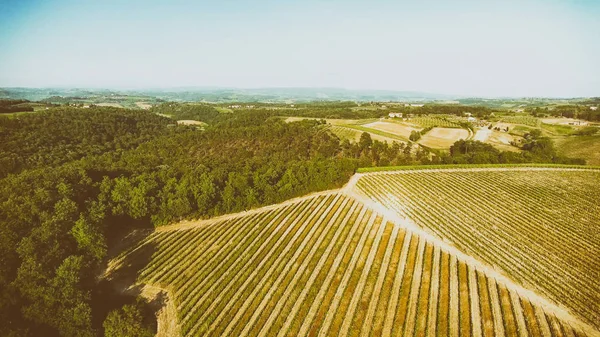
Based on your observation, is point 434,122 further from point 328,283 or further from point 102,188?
point 102,188

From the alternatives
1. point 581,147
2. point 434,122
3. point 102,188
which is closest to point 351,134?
point 434,122

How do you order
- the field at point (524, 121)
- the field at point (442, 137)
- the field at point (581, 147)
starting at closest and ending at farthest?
the field at point (581, 147) < the field at point (442, 137) < the field at point (524, 121)

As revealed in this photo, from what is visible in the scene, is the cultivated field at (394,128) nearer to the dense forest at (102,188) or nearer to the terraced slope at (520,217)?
the dense forest at (102,188)

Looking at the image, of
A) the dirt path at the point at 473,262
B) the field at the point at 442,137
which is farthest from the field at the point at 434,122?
the dirt path at the point at 473,262

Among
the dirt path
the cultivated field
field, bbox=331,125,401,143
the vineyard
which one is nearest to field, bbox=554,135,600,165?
the cultivated field

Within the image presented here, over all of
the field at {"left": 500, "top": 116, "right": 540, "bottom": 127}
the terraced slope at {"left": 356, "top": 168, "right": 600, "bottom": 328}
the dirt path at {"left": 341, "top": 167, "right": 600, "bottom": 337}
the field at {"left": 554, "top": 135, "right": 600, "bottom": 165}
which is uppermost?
the field at {"left": 500, "top": 116, "right": 540, "bottom": 127}

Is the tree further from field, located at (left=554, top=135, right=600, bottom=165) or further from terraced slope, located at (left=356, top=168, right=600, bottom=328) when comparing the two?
field, located at (left=554, top=135, right=600, bottom=165)

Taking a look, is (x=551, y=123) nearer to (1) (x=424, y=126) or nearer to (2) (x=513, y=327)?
(1) (x=424, y=126)
